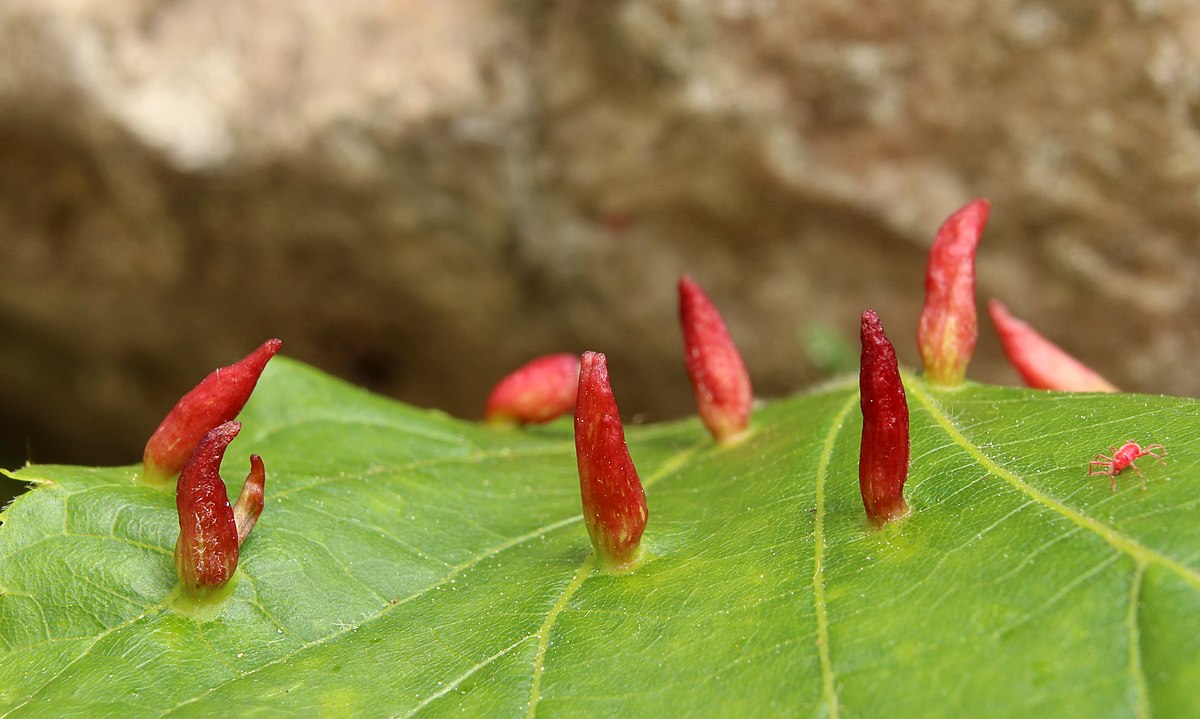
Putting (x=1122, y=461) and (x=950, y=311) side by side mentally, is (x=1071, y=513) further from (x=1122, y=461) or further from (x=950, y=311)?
(x=950, y=311)

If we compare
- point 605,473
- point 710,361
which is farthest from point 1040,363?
point 605,473

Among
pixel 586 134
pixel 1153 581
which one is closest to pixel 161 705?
pixel 1153 581

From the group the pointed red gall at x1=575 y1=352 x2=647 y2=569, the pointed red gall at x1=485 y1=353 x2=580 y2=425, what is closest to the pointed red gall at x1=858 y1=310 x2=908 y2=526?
the pointed red gall at x1=575 y1=352 x2=647 y2=569

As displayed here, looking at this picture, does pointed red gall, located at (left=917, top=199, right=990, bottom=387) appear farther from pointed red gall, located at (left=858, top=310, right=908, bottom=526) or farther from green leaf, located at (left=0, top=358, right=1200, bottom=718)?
pointed red gall, located at (left=858, top=310, right=908, bottom=526)

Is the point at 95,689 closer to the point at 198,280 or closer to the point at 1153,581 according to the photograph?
Result: the point at 1153,581

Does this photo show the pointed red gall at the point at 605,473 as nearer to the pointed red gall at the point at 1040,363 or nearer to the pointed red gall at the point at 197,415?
the pointed red gall at the point at 197,415

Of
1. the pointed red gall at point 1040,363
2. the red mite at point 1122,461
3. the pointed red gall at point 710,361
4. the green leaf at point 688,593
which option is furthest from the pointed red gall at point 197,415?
the pointed red gall at point 1040,363
